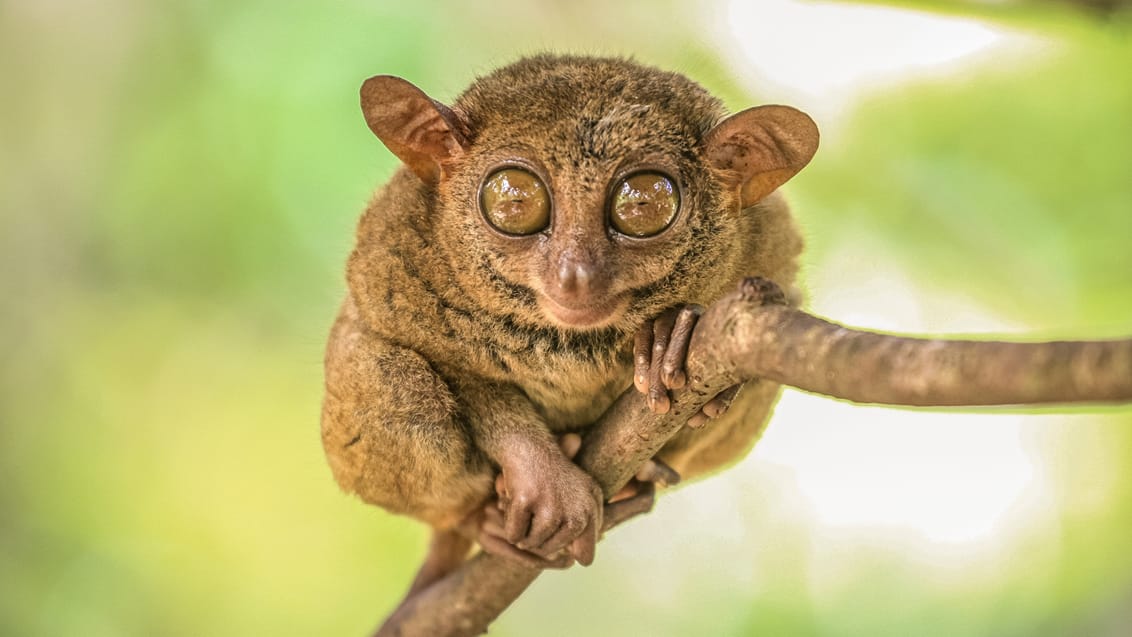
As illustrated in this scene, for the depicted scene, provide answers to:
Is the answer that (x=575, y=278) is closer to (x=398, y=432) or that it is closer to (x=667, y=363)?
(x=667, y=363)

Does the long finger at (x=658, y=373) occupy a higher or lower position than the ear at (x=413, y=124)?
lower

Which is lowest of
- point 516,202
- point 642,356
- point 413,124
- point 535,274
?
point 642,356

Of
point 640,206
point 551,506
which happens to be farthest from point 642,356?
point 551,506

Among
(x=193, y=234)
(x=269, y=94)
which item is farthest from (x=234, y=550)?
(x=269, y=94)

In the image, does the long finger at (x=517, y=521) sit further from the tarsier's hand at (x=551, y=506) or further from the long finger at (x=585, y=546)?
the long finger at (x=585, y=546)

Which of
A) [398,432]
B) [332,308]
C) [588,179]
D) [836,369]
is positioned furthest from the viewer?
[332,308]

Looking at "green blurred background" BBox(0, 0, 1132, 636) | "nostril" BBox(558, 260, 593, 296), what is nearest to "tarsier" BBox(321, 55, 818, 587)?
"nostril" BBox(558, 260, 593, 296)

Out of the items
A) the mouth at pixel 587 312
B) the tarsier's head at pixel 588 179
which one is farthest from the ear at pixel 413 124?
the mouth at pixel 587 312

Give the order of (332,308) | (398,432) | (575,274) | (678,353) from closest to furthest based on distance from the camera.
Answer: (678,353), (575,274), (398,432), (332,308)
